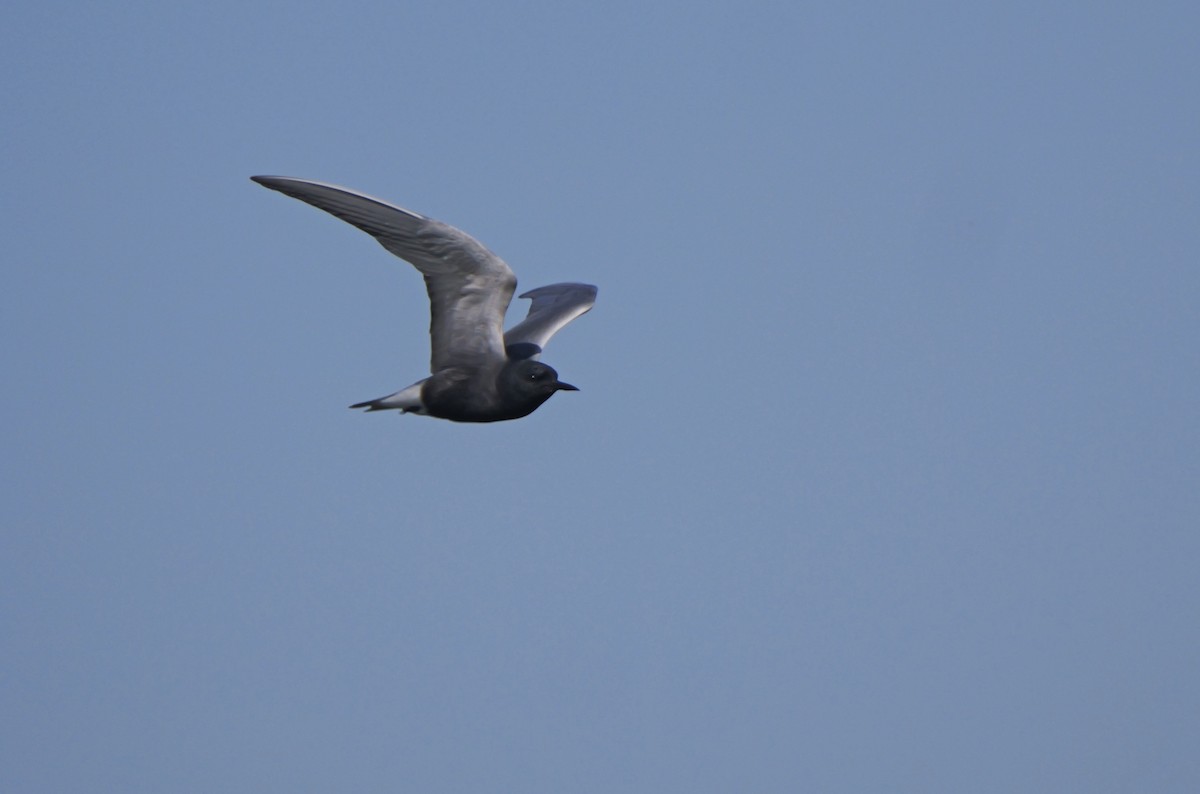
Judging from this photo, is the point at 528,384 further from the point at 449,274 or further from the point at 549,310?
the point at 549,310

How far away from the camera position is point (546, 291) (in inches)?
1137

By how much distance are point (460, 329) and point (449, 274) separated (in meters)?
0.91

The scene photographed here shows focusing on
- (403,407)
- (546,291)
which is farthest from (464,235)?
(546,291)

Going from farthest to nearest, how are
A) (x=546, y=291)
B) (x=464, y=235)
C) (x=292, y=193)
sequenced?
(x=546, y=291) < (x=464, y=235) < (x=292, y=193)

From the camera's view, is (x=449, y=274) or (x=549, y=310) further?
(x=549, y=310)

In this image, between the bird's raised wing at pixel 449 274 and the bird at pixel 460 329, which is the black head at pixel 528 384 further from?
the bird's raised wing at pixel 449 274

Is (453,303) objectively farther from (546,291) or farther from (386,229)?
(546,291)

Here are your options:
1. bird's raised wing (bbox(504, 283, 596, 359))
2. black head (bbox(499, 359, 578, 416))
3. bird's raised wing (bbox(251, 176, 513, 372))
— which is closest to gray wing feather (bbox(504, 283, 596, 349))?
bird's raised wing (bbox(504, 283, 596, 359))

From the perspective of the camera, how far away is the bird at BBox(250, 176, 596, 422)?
21219 mm

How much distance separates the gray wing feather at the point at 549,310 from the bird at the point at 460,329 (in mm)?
1666

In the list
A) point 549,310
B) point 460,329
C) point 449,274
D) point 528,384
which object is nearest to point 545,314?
point 549,310

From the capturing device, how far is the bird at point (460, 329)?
21.2 m

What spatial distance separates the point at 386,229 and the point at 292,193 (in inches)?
67.6

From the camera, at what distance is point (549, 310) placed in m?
27.4
